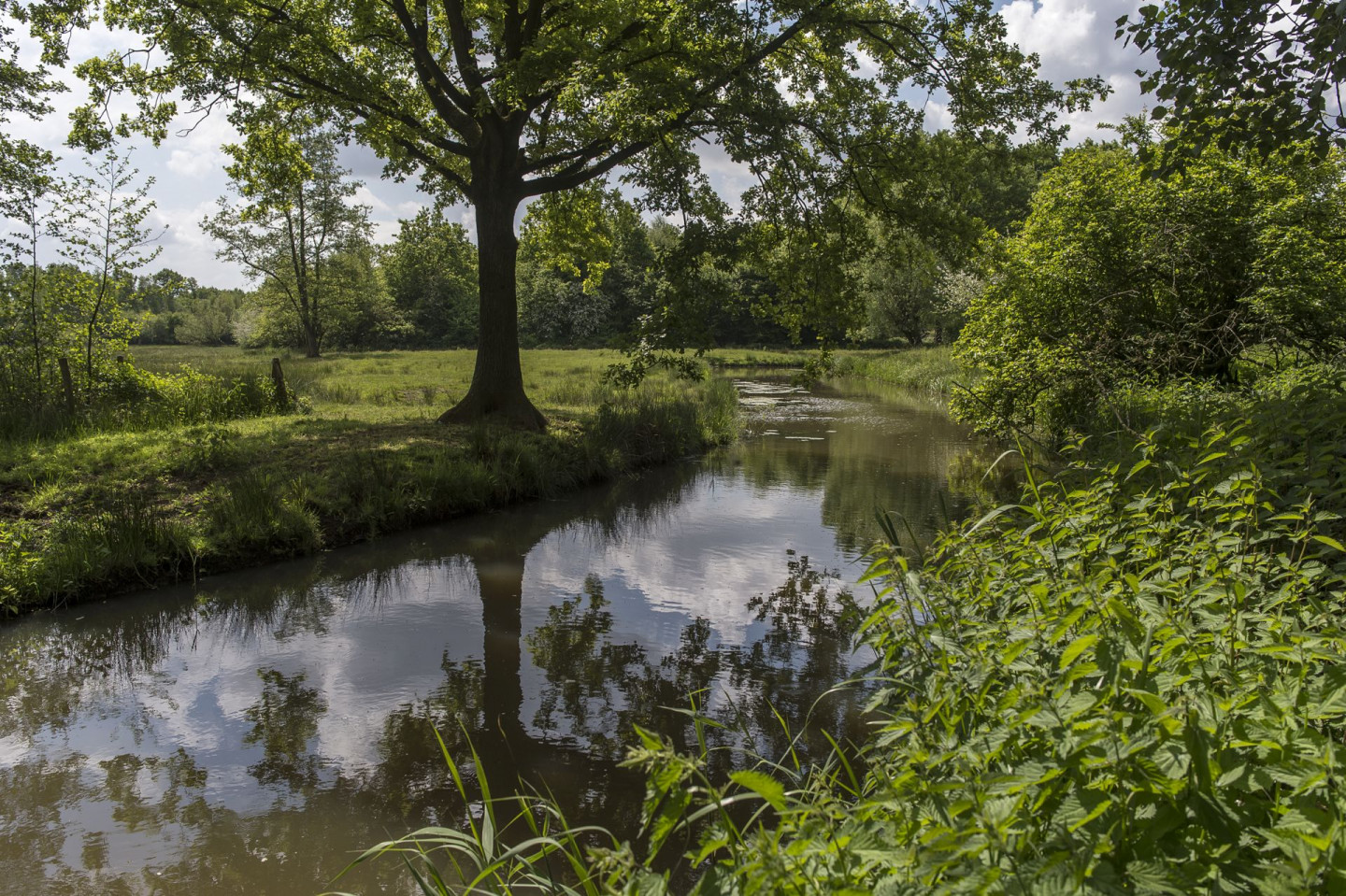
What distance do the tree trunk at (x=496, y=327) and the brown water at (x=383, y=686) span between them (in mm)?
4052

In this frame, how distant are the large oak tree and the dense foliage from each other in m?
1.79

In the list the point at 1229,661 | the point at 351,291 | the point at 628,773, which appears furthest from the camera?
the point at 351,291

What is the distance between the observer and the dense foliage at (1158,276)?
27.8ft

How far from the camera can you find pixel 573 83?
10.7 metres

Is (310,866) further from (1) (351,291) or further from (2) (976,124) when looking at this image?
(1) (351,291)

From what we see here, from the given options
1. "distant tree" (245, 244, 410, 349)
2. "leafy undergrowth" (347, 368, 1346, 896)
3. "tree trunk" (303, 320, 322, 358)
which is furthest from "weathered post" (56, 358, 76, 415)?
"distant tree" (245, 244, 410, 349)

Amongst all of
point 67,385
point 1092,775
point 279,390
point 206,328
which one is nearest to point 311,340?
point 279,390

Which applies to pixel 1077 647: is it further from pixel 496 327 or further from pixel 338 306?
pixel 338 306

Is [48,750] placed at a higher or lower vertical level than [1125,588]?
lower

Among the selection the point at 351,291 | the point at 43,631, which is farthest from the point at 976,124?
the point at 351,291

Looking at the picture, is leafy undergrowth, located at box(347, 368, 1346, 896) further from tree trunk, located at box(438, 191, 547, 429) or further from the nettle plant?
tree trunk, located at box(438, 191, 547, 429)

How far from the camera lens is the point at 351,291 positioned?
38.3 m

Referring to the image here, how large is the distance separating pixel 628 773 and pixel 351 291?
127 feet

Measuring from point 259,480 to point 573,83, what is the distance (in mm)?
6555
